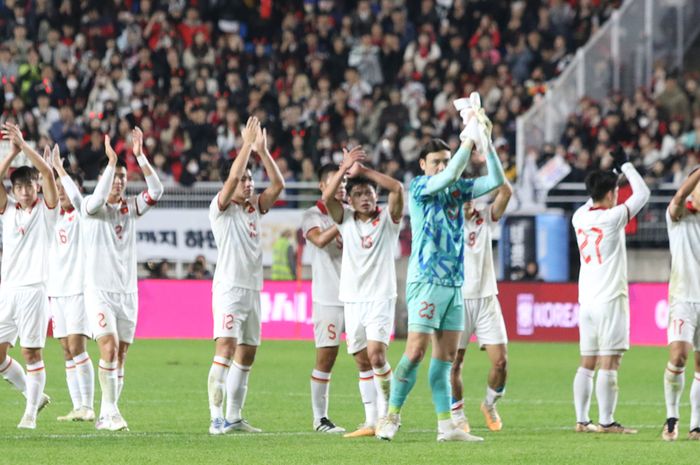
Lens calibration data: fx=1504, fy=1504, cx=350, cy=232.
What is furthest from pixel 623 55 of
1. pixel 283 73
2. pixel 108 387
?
pixel 108 387

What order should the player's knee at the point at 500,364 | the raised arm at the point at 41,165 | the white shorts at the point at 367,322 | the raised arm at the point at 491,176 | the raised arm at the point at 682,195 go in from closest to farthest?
the raised arm at the point at 491,176
the raised arm at the point at 682,195
the white shorts at the point at 367,322
the raised arm at the point at 41,165
the player's knee at the point at 500,364

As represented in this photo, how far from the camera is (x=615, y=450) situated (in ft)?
39.9

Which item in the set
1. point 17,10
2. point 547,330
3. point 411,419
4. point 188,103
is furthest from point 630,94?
point 411,419

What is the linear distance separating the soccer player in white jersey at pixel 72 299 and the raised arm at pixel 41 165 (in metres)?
0.60

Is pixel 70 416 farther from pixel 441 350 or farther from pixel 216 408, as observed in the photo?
pixel 441 350

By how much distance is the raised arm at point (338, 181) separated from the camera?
482 inches

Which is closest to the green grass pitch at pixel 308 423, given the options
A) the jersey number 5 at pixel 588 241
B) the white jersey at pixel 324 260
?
the white jersey at pixel 324 260

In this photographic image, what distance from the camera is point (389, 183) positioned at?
12281 mm

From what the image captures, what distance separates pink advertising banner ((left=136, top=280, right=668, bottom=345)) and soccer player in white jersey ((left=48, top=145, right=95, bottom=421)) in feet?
38.6

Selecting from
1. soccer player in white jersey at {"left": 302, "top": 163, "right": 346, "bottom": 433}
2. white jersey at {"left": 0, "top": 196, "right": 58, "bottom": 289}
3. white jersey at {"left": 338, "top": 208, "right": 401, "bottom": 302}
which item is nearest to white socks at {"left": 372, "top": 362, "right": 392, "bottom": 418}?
soccer player in white jersey at {"left": 302, "top": 163, "right": 346, "bottom": 433}

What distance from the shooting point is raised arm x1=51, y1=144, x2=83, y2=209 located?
13977mm

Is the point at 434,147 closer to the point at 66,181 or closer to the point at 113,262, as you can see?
the point at 113,262

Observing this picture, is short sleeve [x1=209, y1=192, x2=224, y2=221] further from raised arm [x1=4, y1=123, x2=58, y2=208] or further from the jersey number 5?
the jersey number 5

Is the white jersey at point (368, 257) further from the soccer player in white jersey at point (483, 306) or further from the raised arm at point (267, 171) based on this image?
the soccer player in white jersey at point (483, 306)
